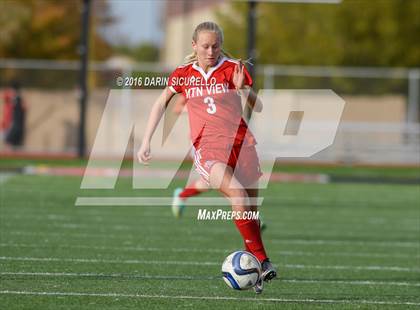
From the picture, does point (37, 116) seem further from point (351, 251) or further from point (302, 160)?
point (351, 251)

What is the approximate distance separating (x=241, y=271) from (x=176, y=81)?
152 centimetres

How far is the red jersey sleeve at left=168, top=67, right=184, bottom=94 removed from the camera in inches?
275

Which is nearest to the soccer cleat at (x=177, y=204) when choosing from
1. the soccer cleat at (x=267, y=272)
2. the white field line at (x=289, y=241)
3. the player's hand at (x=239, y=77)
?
the white field line at (x=289, y=241)

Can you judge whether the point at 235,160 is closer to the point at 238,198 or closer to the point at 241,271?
the point at 238,198

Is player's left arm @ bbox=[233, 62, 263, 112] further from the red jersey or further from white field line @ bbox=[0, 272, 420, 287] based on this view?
white field line @ bbox=[0, 272, 420, 287]

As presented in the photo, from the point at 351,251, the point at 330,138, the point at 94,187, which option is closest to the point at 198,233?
the point at 351,251

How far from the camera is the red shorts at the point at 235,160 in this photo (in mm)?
6695

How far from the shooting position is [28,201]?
528 inches

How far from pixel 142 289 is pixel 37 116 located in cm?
1931

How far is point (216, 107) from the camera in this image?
6836mm

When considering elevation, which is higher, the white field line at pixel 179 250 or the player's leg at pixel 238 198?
the player's leg at pixel 238 198

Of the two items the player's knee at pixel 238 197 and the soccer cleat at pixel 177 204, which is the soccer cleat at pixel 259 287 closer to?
the player's knee at pixel 238 197

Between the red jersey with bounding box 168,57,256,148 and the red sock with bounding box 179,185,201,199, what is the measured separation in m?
4.10

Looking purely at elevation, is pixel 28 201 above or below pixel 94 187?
above
